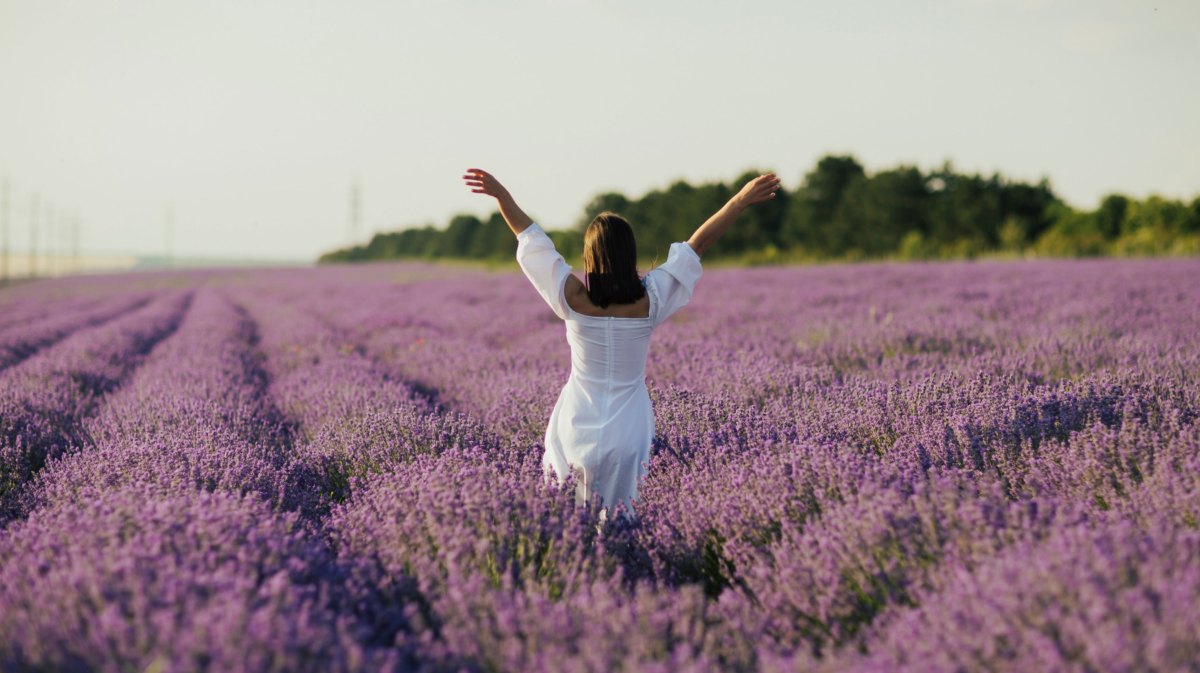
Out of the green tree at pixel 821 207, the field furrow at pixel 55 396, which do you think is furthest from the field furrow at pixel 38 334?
the green tree at pixel 821 207

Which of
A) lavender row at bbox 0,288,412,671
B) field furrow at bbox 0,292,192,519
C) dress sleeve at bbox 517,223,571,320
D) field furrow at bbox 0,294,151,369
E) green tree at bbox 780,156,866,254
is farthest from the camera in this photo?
green tree at bbox 780,156,866,254

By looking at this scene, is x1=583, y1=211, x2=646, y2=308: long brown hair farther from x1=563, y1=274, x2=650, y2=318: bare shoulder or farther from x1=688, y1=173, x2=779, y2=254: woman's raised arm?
x1=688, y1=173, x2=779, y2=254: woman's raised arm

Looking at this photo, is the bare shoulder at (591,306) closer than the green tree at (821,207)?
Yes

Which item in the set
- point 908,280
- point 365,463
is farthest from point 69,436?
point 908,280

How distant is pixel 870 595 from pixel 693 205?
48234 millimetres

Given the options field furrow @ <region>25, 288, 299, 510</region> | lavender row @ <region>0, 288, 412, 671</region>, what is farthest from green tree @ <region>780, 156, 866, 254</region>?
lavender row @ <region>0, 288, 412, 671</region>

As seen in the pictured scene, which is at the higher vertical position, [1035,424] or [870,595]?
[1035,424]

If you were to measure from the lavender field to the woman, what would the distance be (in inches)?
7.7

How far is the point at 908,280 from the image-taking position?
11.6 metres

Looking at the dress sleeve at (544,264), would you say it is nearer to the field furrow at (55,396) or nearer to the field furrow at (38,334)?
the field furrow at (55,396)

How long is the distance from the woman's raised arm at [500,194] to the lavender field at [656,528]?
0.79m

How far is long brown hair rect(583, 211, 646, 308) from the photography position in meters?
2.32

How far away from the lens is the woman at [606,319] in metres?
2.34

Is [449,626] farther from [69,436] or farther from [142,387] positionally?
[142,387]
